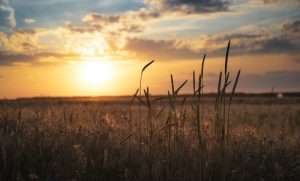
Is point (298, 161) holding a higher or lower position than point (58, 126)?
lower

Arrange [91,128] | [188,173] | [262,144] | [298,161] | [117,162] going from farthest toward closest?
[91,128] → [262,144] → [298,161] → [117,162] → [188,173]

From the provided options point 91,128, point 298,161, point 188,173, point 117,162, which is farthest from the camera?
point 91,128

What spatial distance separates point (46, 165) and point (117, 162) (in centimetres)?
87

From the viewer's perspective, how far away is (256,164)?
5.08 metres

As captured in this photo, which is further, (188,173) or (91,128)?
(91,128)

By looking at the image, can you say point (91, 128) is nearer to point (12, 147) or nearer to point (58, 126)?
point (58, 126)

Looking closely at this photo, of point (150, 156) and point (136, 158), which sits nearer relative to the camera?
point (150, 156)

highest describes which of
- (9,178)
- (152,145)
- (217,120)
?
(217,120)

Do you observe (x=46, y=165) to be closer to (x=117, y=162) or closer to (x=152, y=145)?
(x=117, y=162)

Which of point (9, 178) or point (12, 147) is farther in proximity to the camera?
point (12, 147)

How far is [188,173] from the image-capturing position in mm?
4387

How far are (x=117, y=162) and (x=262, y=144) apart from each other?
236 centimetres

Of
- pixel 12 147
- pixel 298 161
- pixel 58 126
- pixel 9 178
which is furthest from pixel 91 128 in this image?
pixel 298 161

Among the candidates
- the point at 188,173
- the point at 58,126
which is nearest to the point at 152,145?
the point at 188,173
